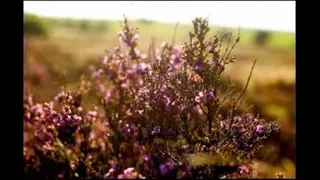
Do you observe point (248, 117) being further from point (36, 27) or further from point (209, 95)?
point (36, 27)

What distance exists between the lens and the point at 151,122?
392 centimetres

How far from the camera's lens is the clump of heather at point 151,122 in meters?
3.90

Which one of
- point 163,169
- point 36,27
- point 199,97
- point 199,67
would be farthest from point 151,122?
point 36,27

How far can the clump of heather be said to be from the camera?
12.8 feet

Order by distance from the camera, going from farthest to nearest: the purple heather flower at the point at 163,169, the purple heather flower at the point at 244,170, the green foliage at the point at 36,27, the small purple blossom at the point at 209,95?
the green foliage at the point at 36,27, the purple heather flower at the point at 163,169, the purple heather flower at the point at 244,170, the small purple blossom at the point at 209,95

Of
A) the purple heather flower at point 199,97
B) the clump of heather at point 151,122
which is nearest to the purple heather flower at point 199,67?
the clump of heather at point 151,122

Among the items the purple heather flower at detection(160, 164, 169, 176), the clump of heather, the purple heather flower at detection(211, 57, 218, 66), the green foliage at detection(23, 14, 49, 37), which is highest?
the green foliage at detection(23, 14, 49, 37)

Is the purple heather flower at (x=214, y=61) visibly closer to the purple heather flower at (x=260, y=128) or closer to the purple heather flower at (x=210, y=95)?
the purple heather flower at (x=210, y=95)

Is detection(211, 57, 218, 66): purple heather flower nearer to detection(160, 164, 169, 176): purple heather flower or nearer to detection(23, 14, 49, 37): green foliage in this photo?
detection(160, 164, 169, 176): purple heather flower

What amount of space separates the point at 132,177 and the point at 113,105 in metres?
0.81

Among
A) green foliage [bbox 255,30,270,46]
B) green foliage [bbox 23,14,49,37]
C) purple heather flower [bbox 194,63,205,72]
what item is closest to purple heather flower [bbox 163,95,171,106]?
purple heather flower [bbox 194,63,205,72]

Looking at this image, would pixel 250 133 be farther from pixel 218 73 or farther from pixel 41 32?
pixel 41 32
